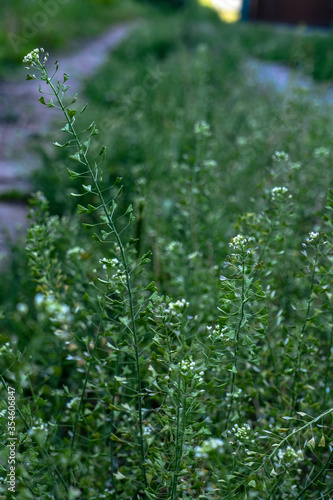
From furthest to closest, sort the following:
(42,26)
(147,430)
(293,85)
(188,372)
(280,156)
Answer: (42,26) < (293,85) < (280,156) < (147,430) < (188,372)

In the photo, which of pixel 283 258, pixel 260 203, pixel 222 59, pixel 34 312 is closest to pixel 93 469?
pixel 34 312

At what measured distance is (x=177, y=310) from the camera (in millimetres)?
1028

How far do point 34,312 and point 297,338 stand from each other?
1.17 meters

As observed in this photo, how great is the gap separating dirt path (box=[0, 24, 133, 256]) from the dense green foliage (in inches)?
11.4

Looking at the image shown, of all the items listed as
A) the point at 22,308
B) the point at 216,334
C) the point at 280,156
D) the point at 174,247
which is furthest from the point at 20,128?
the point at 216,334

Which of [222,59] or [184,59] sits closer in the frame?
[184,59]

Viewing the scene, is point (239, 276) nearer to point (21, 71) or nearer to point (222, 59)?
point (21, 71)

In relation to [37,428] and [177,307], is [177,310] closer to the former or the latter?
[177,307]

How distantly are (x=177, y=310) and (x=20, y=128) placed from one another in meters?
4.17

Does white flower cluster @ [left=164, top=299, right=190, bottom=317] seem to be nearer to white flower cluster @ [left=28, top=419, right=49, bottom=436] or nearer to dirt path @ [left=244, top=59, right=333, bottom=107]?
white flower cluster @ [left=28, top=419, right=49, bottom=436]

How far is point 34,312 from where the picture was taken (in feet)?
6.99

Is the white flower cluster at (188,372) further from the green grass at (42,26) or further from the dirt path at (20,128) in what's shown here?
the green grass at (42,26)

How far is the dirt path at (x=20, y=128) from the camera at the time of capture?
3.17m

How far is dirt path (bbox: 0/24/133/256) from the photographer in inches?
125
